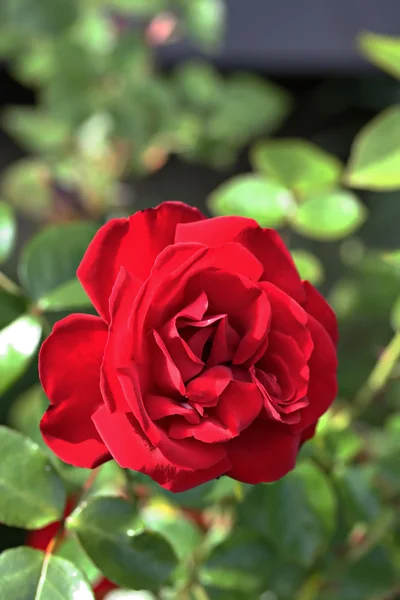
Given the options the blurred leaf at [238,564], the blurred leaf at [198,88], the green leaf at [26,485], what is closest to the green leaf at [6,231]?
the green leaf at [26,485]

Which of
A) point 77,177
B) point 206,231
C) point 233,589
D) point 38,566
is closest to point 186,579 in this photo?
point 233,589

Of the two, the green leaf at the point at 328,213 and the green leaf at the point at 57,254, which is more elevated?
the green leaf at the point at 57,254

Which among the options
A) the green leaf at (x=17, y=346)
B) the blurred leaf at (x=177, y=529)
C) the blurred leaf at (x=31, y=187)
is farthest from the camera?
the blurred leaf at (x=31, y=187)

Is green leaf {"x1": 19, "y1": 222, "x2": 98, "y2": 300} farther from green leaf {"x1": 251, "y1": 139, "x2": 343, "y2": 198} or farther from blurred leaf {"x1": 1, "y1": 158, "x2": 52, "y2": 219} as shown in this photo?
blurred leaf {"x1": 1, "y1": 158, "x2": 52, "y2": 219}

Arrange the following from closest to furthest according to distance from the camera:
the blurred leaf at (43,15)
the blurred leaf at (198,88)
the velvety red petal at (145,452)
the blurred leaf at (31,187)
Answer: the velvety red petal at (145,452), the blurred leaf at (43,15), the blurred leaf at (31,187), the blurred leaf at (198,88)

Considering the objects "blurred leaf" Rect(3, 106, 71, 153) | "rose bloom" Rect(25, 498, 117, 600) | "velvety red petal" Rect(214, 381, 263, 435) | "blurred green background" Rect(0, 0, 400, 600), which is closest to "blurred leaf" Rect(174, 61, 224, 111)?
"blurred green background" Rect(0, 0, 400, 600)

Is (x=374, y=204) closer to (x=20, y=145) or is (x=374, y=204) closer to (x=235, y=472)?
(x=20, y=145)

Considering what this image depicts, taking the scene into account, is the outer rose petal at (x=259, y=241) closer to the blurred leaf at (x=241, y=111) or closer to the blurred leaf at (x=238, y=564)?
the blurred leaf at (x=238, y=564)

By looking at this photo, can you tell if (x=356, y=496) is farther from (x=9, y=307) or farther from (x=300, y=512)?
(x=9, y=307)
